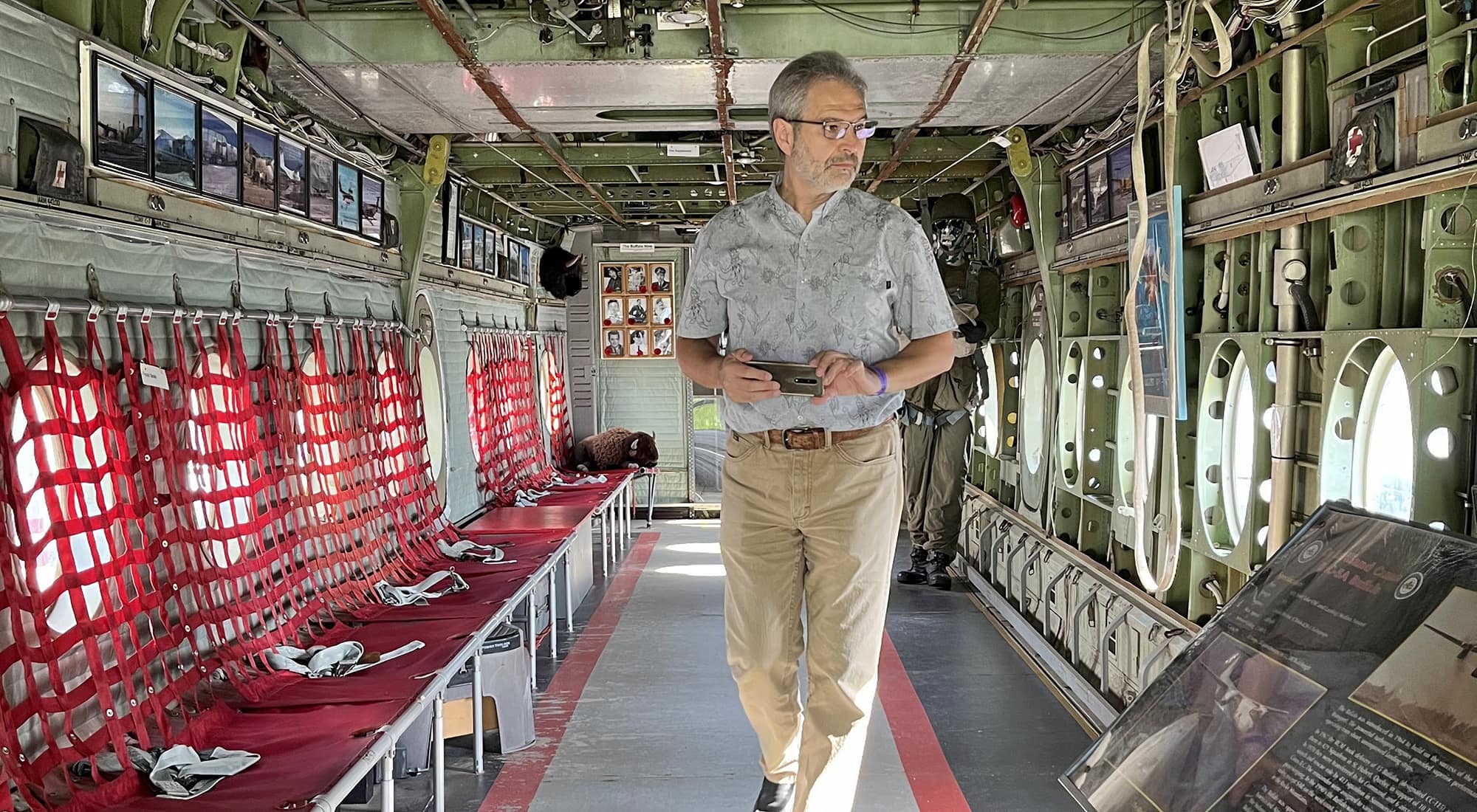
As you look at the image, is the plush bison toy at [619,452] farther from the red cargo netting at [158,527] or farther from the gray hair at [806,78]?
the gray hair at [806,78]

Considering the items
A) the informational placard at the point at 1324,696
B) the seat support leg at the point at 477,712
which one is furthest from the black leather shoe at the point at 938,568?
the informational placard at the point at 1324,696

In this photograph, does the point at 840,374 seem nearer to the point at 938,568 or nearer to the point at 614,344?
the point at 938,568

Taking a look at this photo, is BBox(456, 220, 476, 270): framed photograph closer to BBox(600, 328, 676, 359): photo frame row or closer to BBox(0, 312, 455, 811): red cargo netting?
BBox(0, 312, 455, 811): red cargo netting

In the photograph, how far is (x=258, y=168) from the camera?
4.44 metres

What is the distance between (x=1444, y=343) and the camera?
2838 millimetres

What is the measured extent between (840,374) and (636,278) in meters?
10.0

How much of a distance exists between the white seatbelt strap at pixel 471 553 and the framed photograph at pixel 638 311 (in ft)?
20.2

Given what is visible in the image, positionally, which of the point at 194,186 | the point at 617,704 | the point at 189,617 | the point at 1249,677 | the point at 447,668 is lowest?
the point at 617,704

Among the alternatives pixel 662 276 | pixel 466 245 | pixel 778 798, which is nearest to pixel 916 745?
pixel 778 798

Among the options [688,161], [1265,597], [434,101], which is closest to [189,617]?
[434,101]

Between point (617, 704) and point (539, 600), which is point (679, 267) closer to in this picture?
point (539, 600)

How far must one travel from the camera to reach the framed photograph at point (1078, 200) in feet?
19.5

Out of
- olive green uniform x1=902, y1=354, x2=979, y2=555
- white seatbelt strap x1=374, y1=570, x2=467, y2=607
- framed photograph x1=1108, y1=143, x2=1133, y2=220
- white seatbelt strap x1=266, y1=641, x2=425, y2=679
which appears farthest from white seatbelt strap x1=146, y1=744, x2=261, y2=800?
olive green uniform x1=902, y1=354, x2=979, y2=555

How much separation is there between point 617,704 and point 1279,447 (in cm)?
329
